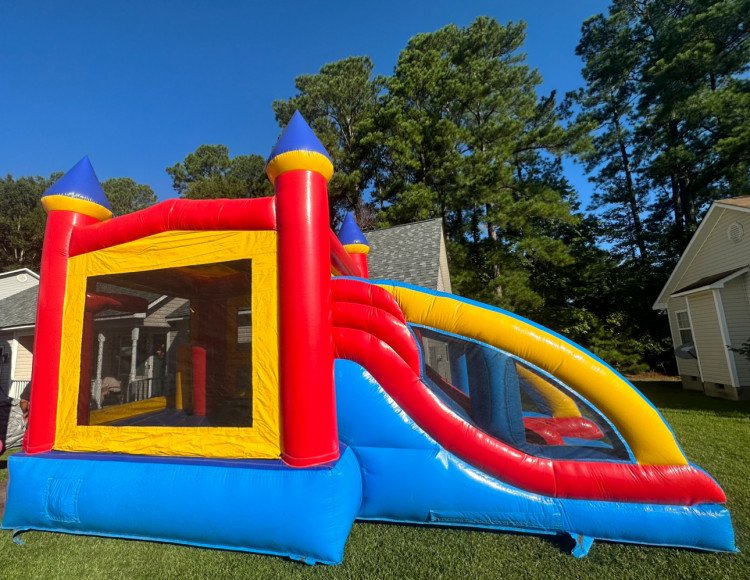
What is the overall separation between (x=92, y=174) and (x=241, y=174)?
25254 millimetres

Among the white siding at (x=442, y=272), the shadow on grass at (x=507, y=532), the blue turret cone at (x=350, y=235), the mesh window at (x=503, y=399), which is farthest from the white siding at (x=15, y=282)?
the mesh window at (x=503, y=399)

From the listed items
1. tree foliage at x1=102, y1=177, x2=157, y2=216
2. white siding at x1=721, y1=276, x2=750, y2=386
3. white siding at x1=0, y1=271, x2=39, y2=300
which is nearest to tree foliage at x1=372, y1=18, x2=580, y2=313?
white siding at x1=721, y1=276, x2=750, y2=386

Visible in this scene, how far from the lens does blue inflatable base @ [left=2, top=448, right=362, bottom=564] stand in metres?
2.81

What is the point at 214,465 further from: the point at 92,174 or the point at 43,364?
the point at 92,174

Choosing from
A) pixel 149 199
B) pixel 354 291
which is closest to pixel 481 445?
pixel 354 291

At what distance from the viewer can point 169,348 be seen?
4.62 meters

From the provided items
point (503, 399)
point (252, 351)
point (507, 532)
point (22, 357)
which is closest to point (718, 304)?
point (503, 399)

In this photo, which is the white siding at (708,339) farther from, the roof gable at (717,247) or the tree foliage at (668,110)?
the tree foliage at (668,110)

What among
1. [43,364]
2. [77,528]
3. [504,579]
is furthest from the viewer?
[43,364]

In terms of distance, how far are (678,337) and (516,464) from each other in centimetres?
1253

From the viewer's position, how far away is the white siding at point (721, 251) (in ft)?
30.9

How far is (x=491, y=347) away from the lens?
3.14 meters

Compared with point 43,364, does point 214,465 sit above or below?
below

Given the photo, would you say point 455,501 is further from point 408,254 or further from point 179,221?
point 408,254
